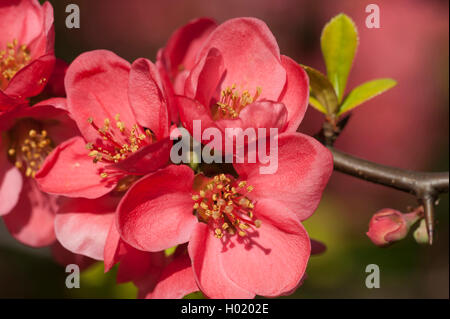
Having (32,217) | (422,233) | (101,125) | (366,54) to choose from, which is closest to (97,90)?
(101,125)

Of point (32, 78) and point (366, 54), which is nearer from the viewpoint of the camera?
point (32, 78)

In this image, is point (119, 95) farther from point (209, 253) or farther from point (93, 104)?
point (209, 253)

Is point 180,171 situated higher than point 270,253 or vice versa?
point 180,171

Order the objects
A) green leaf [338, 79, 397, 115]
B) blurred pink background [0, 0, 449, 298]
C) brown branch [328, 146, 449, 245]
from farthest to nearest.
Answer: blurred pink background [0, 0, 449, 298], green leaf [338, 79, 397, 115], brown branch [328, 146, 449, 245]

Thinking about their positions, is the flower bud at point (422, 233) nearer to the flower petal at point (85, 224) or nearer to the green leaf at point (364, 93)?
the green leaf at point (364, 93)

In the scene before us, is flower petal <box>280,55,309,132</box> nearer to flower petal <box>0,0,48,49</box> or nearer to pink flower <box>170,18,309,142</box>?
pink flower <box>170,18,309,142</box>

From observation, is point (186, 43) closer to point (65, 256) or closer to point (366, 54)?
point (65, 256)

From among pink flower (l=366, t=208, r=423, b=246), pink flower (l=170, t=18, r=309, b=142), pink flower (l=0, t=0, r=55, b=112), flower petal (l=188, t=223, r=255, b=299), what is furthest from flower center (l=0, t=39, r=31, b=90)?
pink flower (l=366, t=208, r=423, b=246)
